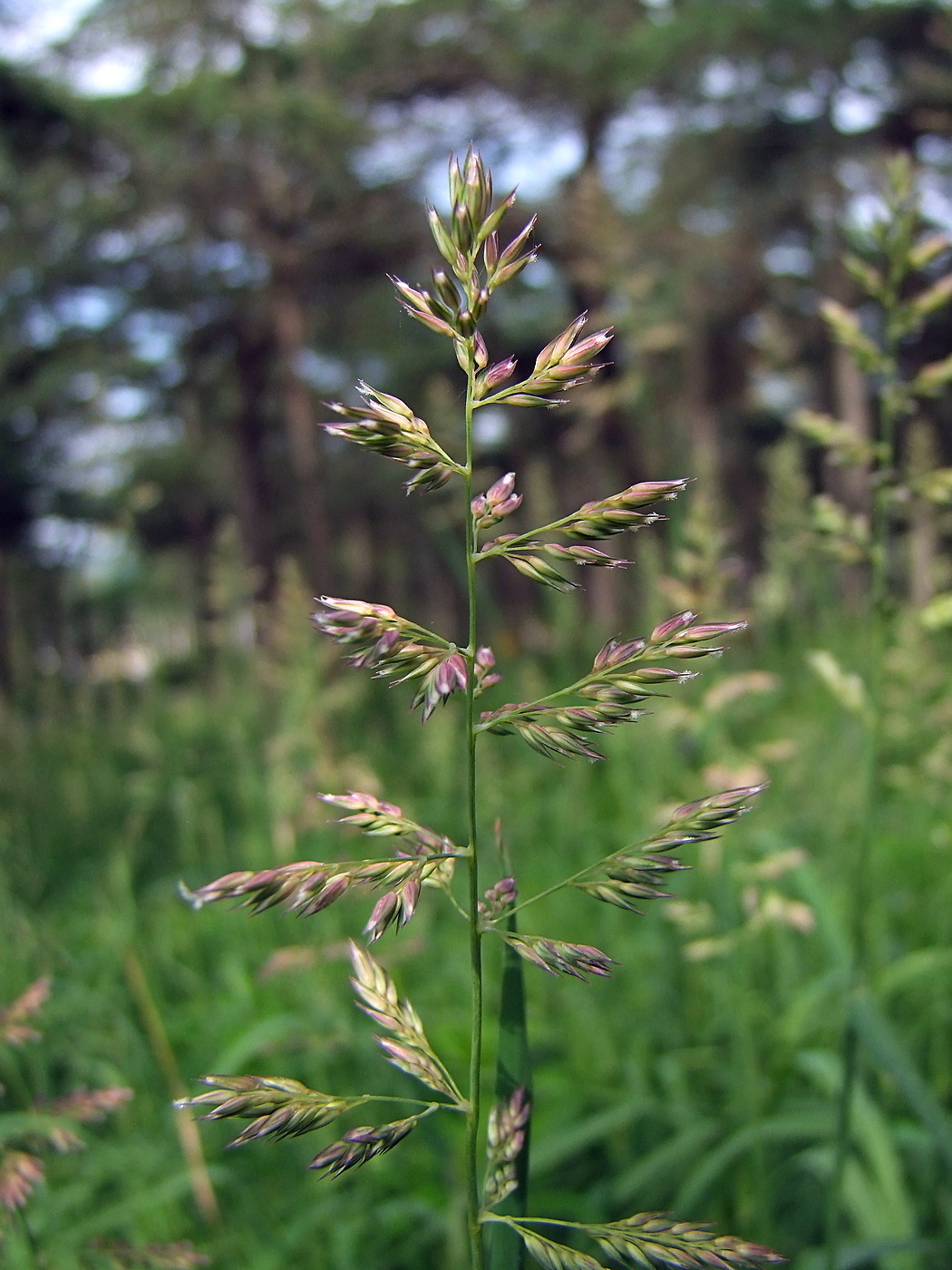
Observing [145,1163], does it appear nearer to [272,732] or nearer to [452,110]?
[272,732]

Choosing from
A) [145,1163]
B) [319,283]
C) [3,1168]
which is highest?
[319,283]

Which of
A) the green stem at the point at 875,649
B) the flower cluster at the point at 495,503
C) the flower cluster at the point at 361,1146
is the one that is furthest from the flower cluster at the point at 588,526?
the green stem at the point at 875,649

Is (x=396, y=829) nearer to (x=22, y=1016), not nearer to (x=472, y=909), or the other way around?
(x=472, y=909)

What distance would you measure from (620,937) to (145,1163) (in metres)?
1.47

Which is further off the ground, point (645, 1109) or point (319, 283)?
point (319, 283)

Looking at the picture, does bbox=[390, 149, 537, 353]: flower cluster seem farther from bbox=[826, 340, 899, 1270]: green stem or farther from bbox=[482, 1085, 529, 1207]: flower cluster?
bbox=[826, 340, 899, 1270]: green stem

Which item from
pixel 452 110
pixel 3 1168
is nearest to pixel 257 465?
pixel 452 110

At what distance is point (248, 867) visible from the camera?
11.9 ft

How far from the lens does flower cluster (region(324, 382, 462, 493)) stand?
649 millimetres

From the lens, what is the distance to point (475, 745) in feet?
2.05

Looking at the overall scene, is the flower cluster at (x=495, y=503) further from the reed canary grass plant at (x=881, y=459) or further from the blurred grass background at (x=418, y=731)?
the reed canary grass plant at (x=881, y=459)

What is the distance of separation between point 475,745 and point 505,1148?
28 centimetres

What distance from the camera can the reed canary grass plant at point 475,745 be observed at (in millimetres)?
620

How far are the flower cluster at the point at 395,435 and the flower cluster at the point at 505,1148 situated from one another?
426 millimetres
